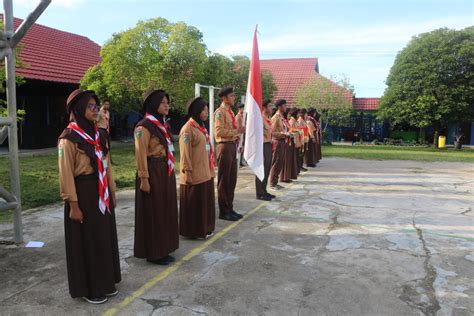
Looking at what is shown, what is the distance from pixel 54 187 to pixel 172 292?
5.43 meters

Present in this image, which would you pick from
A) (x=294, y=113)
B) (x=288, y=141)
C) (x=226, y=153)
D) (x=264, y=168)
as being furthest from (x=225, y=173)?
(x=294, y=113)

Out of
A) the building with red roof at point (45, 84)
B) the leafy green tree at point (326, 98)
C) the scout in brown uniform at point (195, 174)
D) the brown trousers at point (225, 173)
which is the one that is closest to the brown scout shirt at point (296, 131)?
the brown trousers at point (225, 173)

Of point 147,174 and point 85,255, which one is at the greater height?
point 147,174

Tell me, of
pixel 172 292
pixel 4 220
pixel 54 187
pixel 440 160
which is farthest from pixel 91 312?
pixel 440 160

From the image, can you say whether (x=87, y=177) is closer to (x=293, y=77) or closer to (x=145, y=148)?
(x=145, y=148)

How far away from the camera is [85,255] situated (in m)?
3.31

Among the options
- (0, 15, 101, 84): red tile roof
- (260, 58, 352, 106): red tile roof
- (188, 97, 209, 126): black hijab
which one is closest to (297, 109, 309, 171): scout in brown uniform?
(188, 97, 209, 126): black hijab

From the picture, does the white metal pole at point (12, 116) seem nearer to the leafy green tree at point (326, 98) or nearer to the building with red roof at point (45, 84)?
the building with red roof at point (45, 84)

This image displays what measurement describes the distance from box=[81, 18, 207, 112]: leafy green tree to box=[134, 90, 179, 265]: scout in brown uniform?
30.6ft

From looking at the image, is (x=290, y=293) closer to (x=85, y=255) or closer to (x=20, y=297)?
(x=85, y=255)

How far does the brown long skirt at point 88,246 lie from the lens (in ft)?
10.8

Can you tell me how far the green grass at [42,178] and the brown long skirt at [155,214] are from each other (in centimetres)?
294

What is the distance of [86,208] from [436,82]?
22869mm

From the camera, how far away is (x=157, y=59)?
13.2 meters
